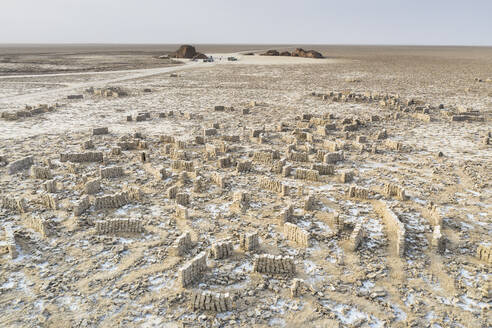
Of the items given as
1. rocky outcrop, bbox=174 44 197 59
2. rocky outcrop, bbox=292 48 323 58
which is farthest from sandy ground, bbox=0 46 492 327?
rocky outcrop, bbox=292 48 323 58

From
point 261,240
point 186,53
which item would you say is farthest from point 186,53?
point 261,240

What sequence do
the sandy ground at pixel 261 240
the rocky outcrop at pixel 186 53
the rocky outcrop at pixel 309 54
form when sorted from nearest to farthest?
the sandy ground at pixel 261 240, the rocky outcrop at pixel 186 53, the rocky outcrop at pixel 309 54

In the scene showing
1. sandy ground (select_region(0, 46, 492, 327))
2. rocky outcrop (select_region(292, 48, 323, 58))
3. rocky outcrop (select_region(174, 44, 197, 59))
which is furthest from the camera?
rocky outcrop (select_region(292, 48, 323, 58))

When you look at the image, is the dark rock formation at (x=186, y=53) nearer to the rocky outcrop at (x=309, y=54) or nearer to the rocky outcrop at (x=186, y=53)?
the rocky outcrop at (x=186, y=53)

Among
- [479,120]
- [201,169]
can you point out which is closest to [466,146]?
[479,120]

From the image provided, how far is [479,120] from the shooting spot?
17125 millimetres

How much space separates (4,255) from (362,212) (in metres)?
7.28

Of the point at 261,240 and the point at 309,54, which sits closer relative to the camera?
the point at 261,240

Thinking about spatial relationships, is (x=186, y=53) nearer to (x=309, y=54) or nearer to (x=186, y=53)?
(x=186, y=53)

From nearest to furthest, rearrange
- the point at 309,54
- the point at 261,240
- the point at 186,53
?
the point at 261,240
the point at 186,53
the point at 309,54

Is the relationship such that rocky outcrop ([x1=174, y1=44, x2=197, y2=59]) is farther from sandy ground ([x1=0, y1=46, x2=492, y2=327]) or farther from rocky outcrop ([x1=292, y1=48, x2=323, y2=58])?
sandy ground ([x1=0, y1=46, x2=492, y2=327])

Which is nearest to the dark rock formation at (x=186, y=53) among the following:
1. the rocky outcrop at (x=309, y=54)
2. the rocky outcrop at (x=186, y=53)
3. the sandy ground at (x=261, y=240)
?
the rocky outcrop at (x=186, y=53)

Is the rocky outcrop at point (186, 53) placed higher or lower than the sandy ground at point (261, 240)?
higher

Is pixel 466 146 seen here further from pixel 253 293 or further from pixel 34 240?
pixel 34 240
